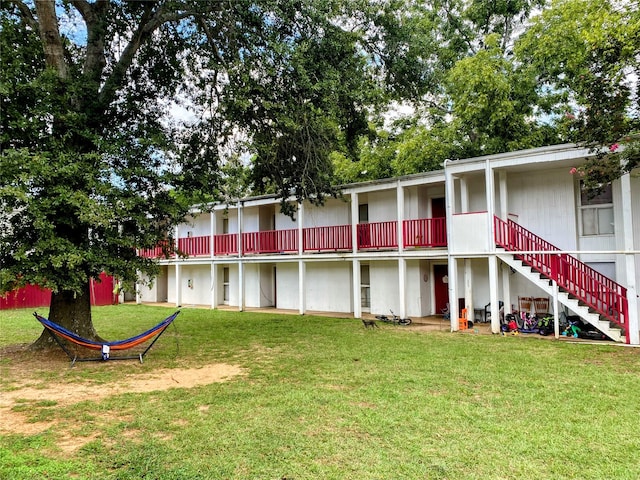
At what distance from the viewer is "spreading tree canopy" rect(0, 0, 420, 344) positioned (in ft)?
24.9

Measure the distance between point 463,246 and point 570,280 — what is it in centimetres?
274

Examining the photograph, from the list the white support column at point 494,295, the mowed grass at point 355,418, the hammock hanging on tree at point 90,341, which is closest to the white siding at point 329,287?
the white support column at point 494,295

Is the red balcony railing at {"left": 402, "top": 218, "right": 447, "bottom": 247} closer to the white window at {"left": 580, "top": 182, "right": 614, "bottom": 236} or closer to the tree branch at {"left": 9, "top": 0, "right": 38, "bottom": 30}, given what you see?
the white window at {"left": 580, "top": 182, "right": 614, "bottom": 236}

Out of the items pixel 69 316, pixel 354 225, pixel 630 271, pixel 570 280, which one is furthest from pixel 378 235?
pixel 69 316

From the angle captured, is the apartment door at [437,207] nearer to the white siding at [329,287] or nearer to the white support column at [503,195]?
the white support column at [503,195]

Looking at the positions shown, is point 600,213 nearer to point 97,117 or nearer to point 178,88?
point 178,88

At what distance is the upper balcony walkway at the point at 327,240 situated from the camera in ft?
45.0

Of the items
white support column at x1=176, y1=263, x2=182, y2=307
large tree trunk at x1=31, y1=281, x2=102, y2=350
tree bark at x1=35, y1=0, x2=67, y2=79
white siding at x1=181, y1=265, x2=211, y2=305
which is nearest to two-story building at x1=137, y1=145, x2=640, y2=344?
white support column at x1=176, y1=263, x2=182, y2=307

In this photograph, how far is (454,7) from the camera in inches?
832

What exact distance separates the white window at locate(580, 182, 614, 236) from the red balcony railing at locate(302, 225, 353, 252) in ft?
23.9

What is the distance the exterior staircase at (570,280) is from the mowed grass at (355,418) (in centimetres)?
98

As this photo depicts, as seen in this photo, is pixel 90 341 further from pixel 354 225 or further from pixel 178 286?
pixel 178 286

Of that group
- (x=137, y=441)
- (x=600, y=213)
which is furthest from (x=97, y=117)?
(x=600, y=213)

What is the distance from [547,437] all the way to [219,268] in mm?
18802
